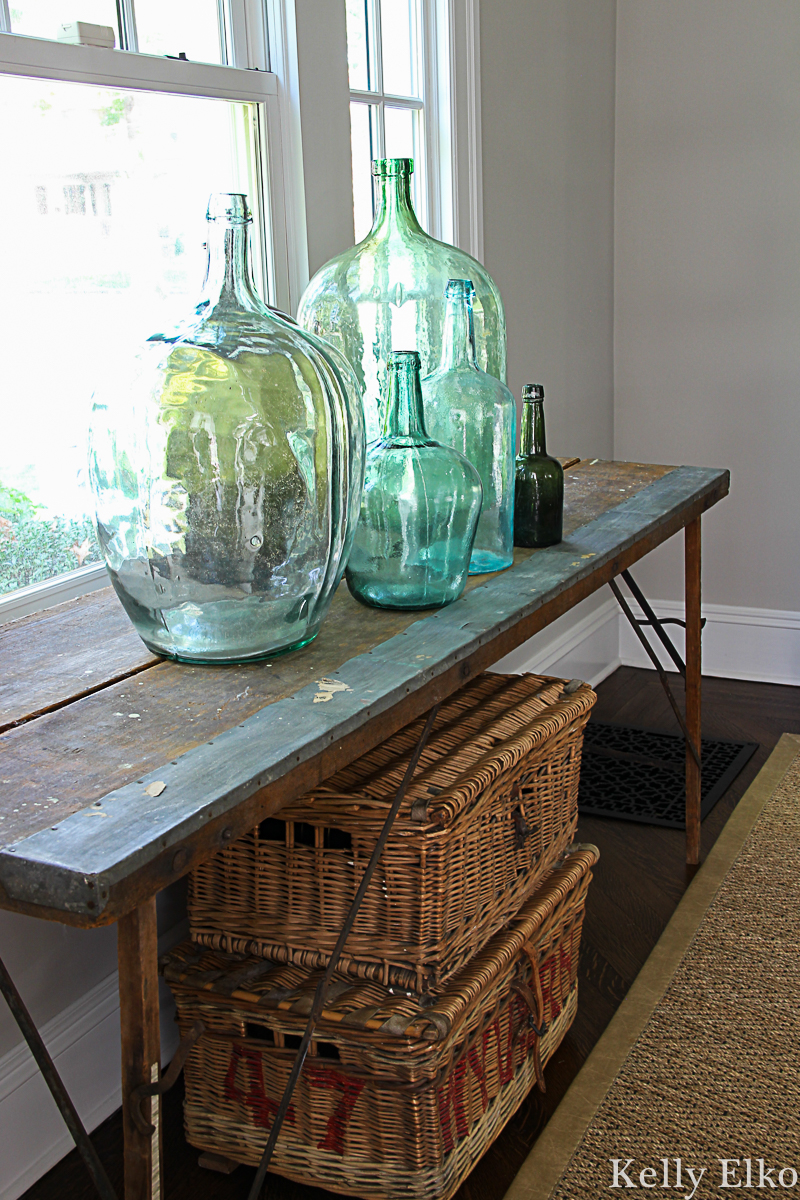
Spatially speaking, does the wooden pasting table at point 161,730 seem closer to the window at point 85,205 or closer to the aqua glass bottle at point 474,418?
the aqua glass bottle at point 474,418

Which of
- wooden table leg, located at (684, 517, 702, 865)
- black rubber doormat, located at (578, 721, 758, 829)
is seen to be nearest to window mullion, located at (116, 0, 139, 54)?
wooden table leg, located at (684, 517, 702, 865)

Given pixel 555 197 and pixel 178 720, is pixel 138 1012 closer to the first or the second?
pixel 178 720

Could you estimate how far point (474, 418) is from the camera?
59.5 inches

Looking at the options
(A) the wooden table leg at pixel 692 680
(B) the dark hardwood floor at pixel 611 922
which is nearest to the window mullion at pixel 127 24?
(A) the wooden table leg at pixel 692 680

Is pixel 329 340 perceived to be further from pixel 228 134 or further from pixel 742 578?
pixel 742 578

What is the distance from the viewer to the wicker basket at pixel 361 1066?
1.41 m

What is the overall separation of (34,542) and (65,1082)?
31.0 inches

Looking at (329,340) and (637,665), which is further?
(637,665)

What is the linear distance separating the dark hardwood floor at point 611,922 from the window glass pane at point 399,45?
1675 millimetres

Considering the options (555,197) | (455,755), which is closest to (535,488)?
(455,755)

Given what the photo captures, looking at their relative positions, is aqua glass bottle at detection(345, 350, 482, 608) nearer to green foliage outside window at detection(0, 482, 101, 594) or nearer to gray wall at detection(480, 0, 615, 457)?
green foliage outside window at detection(0, 482, 101, 594)

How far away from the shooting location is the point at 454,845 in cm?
144

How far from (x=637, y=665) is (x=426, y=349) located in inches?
88.6

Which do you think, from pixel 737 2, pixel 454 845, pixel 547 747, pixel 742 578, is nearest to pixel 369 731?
pixel 454 845
